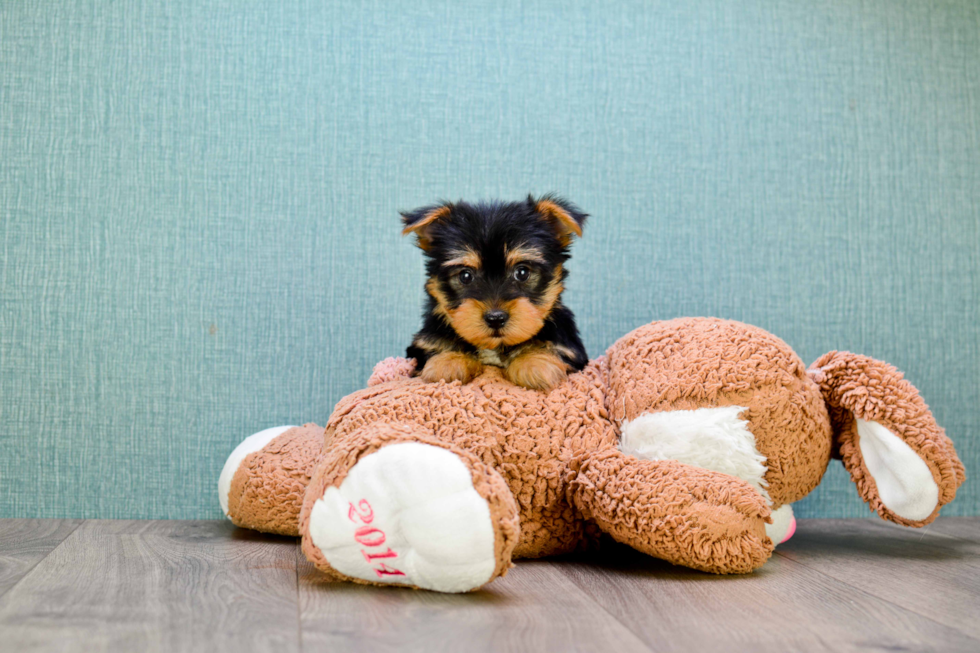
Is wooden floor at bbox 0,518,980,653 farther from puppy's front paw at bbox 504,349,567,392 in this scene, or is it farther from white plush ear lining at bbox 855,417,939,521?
puppy's front paw at bbox 504,349,567,392

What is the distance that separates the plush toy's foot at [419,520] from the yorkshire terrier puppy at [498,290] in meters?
0.45

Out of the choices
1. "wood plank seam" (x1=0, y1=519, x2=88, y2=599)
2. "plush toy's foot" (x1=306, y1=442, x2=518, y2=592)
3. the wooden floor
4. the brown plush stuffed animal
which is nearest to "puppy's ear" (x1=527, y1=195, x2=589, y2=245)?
the brown plush stuffed animal

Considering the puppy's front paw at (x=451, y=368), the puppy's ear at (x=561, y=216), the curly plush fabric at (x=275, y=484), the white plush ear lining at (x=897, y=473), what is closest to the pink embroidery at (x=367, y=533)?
the puppy's front paw at (x=451, y=368)

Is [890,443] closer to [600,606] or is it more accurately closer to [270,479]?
[600,606]

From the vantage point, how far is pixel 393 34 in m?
2.57

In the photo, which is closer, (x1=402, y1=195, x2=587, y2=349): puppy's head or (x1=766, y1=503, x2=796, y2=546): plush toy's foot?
(x1=402, y1=195, x2=587, y2=349): puppy's head

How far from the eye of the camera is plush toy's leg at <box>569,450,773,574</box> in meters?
1.57

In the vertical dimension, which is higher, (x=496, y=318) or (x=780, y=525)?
(x=496, y=318)

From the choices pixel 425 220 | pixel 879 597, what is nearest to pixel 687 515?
pixel 879 597

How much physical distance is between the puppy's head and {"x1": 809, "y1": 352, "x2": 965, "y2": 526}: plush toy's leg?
783mm

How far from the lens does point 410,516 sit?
4.42 ft

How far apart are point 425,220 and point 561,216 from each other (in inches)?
13.5

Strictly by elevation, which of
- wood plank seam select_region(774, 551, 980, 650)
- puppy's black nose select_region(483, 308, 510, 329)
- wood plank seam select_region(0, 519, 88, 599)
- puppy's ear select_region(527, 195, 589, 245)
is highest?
puppy's ear select_region(527, 195, 589, 245)

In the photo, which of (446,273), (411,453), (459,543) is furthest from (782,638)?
(446,273)
